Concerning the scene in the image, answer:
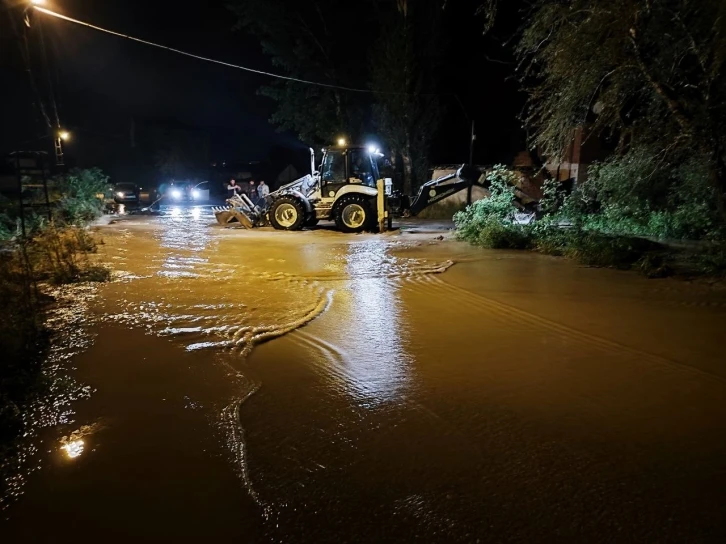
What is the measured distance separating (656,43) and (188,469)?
10.5 m

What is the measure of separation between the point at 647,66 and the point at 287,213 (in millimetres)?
11234

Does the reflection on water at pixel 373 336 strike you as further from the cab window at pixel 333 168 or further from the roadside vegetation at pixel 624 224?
the cab window at pixel 333 168

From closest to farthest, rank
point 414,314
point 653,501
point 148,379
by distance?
point 653,501
point 148,379
point 414,314

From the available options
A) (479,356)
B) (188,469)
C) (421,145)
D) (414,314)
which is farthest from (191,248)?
(421,145)

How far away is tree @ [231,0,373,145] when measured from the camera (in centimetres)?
2786

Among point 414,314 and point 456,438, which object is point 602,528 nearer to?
point 456,438

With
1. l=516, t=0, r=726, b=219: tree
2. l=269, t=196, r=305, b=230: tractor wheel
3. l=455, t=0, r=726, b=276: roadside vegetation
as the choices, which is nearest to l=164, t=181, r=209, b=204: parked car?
l=269, t=196, r=305, b=230: tractor wheel

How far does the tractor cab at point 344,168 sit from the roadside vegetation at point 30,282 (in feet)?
23.6

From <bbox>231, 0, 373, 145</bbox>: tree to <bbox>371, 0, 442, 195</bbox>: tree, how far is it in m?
3.63

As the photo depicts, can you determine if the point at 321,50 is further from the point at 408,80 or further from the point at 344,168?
the point at 344,168

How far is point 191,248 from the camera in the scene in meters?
13.6

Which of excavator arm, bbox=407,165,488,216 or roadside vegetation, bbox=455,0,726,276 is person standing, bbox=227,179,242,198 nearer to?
excavator arm, bbox=407,165,488,216

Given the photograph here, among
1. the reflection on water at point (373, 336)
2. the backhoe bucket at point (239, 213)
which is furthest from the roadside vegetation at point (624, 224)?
the backhoe bucket at point (239, 213)

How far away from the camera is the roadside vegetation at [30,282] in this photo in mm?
4836
